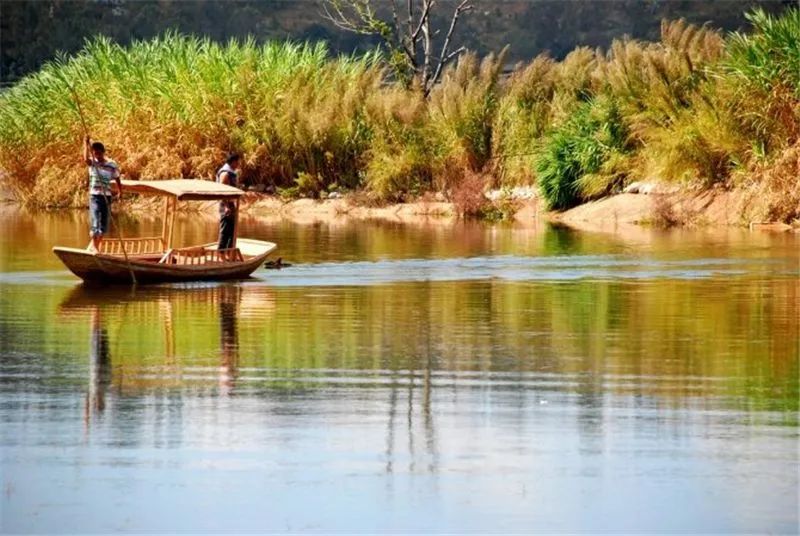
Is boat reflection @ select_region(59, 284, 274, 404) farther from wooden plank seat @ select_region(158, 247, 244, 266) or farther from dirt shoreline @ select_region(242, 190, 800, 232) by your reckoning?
dirt shoreline @ select_region(242, 190, 800, 232)

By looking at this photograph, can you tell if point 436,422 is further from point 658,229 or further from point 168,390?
point 658,229

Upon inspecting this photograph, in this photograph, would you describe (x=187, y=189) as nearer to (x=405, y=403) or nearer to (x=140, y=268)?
(x=140, y=268)

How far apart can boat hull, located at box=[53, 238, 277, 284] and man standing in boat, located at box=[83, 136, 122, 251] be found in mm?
586

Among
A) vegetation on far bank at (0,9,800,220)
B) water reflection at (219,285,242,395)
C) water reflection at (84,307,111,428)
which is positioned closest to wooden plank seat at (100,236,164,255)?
water reflection at (219,285,242,395)

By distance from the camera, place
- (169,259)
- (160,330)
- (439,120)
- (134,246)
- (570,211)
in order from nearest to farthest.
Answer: (160,330) → (169,259) → (134,246) → (570,211) → (439,120)

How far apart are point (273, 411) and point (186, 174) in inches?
1274

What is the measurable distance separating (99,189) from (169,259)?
1287 mm

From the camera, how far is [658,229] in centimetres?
3709

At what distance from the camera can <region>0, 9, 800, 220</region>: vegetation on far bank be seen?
38.2 meters

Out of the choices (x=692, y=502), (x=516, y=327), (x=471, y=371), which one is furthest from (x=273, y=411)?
(x=516, y=327)

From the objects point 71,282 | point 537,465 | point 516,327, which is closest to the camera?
point 537,465

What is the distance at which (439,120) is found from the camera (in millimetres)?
45062

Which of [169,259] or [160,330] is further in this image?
[169,259]

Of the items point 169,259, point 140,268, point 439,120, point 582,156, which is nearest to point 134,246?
point 169,259
